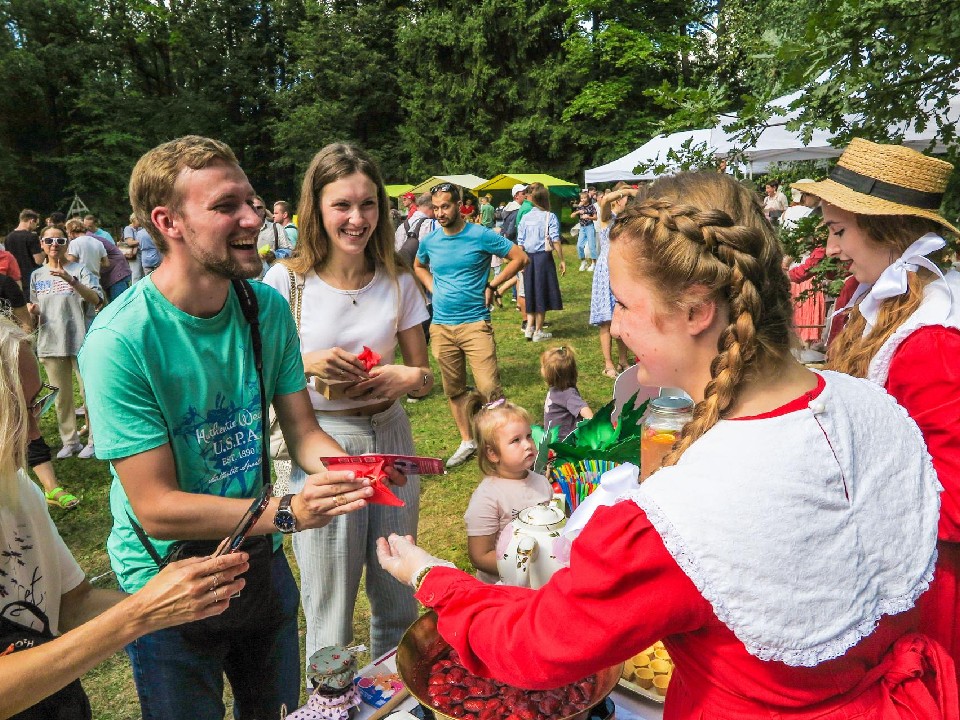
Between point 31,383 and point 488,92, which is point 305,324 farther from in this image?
point 488,92

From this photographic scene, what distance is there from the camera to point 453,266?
616 centimetres

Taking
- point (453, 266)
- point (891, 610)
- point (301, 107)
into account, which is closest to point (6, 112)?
point (301, 107)

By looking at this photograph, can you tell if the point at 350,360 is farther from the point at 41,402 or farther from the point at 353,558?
the point at 41,402

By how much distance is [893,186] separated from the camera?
2.13 m

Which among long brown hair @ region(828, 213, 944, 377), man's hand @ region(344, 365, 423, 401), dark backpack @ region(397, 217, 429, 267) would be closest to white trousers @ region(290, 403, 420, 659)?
man's hand @ region(344, 365, 423, 401)

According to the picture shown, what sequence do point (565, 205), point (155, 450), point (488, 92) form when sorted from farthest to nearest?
point (488, 92), point (565, 205), point (155, 450)

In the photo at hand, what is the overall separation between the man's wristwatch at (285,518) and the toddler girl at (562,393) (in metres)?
3.09

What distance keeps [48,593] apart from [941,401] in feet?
7.43

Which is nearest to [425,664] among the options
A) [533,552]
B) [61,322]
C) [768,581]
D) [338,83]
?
[533,552]

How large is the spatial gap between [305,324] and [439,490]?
3008 millimetres

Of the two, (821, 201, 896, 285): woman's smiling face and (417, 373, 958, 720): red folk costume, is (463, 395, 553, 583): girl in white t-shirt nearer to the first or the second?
(821, 201, 896, 285): woman's smiling face

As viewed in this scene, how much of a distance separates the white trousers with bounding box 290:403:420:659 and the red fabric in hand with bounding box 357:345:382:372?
0.20 metres

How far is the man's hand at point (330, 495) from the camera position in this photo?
1.82 m

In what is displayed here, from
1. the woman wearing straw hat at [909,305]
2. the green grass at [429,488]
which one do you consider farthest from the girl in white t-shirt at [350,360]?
the woman wearing straw hat at [909,305]
